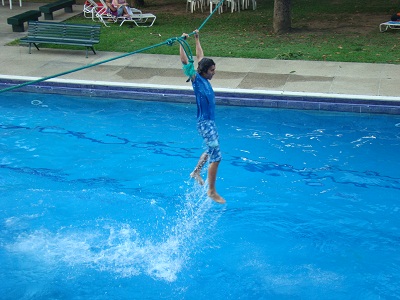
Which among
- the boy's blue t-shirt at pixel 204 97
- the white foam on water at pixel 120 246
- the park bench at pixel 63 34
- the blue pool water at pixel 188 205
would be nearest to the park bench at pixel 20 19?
the park bench at pixel 63 34

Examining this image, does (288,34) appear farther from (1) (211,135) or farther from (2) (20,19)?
(1) (211,135)

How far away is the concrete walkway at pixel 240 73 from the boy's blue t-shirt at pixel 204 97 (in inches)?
197

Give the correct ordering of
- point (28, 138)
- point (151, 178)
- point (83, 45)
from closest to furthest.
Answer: point (151, 178) → point (28, 138) → point (83, 45)

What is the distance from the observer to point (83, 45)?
1579 centimetres

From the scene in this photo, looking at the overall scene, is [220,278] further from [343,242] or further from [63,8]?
[63,8]

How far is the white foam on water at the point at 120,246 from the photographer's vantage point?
345 inches

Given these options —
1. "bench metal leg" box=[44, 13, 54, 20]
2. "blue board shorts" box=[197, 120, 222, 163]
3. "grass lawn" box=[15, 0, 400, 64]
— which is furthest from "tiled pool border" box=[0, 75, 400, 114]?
"bench metal leg" box=[44, 13, 54, 20]

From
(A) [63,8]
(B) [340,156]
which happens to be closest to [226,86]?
(B) [340,156]

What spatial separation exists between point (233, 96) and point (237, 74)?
1.19 metres

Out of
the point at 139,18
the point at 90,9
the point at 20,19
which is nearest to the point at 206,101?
the point at 20,19

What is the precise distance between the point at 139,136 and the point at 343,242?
473cm

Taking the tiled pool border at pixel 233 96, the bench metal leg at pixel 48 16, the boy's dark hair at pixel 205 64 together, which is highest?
the boy's dark hair at pixel 205 64

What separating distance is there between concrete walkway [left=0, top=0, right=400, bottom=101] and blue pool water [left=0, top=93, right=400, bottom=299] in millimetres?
564

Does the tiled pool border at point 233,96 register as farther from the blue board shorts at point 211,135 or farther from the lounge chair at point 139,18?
the lounge chair at point 139,18
